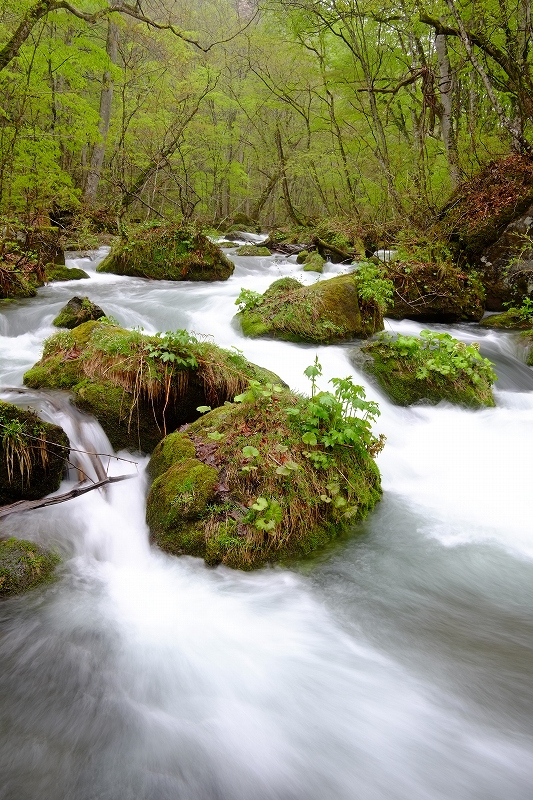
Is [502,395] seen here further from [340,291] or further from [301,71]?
[301,71]

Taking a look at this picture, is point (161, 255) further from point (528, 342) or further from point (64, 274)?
point (528, 342)

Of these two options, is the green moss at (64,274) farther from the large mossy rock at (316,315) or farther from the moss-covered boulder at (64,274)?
the large mossy rock at (316,315)

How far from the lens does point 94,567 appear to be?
11.9 ft

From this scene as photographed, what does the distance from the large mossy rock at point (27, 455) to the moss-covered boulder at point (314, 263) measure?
1027cm

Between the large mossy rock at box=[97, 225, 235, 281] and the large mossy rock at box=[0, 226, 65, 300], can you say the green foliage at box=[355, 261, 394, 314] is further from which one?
the large mossy rock at box=[0, 226, 65, 300]

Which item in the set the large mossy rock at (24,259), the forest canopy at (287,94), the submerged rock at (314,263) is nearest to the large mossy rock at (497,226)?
the forest canopy at (287,94)

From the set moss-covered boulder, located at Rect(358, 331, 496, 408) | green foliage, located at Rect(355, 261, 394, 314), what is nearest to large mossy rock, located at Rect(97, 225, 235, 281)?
green foliage, located at Rect(355, 261, 394, 314)

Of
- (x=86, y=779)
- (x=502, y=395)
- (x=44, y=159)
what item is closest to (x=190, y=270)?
(x=44, y=159)

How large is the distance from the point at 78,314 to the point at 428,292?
6570 mm

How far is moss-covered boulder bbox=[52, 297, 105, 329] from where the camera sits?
670cm

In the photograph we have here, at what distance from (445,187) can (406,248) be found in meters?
3.75

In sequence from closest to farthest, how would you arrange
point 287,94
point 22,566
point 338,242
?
point 22,566 < point 338,242 < point 287,94

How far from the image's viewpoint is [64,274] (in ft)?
36.7

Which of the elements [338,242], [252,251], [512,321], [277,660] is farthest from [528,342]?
[252,251]
